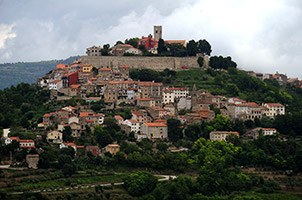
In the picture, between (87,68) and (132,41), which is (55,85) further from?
(132,41)

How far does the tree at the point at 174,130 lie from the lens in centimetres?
6994

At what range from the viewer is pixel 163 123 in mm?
71250

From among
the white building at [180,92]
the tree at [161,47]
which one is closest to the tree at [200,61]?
the tree at [161,47]

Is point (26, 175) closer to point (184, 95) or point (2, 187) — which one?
point (2, 187)

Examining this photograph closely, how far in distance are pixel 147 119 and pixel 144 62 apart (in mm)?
20729

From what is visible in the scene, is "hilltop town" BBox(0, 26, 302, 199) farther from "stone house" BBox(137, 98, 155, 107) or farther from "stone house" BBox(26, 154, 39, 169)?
"stone house" BBox(26, 154, 39, 169)

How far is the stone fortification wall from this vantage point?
89.9m

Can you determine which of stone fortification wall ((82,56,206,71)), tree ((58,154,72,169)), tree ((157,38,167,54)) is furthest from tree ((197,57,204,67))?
tree ((58,154,72,169))

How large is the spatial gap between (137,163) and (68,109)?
14.2 meters

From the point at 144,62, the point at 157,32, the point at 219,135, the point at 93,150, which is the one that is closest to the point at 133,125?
the point at 93,150

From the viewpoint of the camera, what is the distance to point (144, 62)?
9112 centimetres

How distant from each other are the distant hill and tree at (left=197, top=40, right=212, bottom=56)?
69.0 meters

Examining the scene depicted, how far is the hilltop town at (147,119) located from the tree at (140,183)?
13.6ft

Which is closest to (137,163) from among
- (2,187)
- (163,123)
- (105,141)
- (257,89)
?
(105,141)
